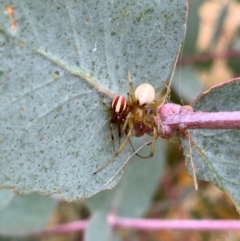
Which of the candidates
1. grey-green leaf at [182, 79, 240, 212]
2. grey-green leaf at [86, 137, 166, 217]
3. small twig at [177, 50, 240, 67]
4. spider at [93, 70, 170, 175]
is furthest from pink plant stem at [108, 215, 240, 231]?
small twig at [177, 50, 240, 67]

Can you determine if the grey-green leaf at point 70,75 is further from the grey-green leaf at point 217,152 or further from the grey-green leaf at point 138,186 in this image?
the grey-green leaf at point 138,186

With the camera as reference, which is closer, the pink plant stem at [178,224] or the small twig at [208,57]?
the pink plant stem at [178,224]

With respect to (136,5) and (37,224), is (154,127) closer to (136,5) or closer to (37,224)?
(136,5)

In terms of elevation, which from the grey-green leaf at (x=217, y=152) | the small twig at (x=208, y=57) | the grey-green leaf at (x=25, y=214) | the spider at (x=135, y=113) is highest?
the spider at (x=135, y=113)

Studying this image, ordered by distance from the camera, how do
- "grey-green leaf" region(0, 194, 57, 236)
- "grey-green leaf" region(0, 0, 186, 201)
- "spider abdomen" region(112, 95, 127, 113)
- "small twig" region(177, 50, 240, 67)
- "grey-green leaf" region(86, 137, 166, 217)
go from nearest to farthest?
"grey-green leaf" region(0, 0, 186, 201)
"spider abdomen" region(112, 95, 127, 113)
"grey-green leaf" region(0, 194, 57, 236)
"grey-green leaf" region(86, 137, 166, 217)
"small twig" region(177, 50, 240, 67)

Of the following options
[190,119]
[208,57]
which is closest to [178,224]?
[190,119]

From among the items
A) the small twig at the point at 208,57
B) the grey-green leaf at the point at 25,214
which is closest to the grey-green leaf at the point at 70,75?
the grey-green leaf at the point at 25,214

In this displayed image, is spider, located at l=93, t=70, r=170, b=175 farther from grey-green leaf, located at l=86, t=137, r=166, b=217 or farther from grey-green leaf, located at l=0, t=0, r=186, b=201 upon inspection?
grey-green leaf, located at l=86, t=137, r=166, b=217
